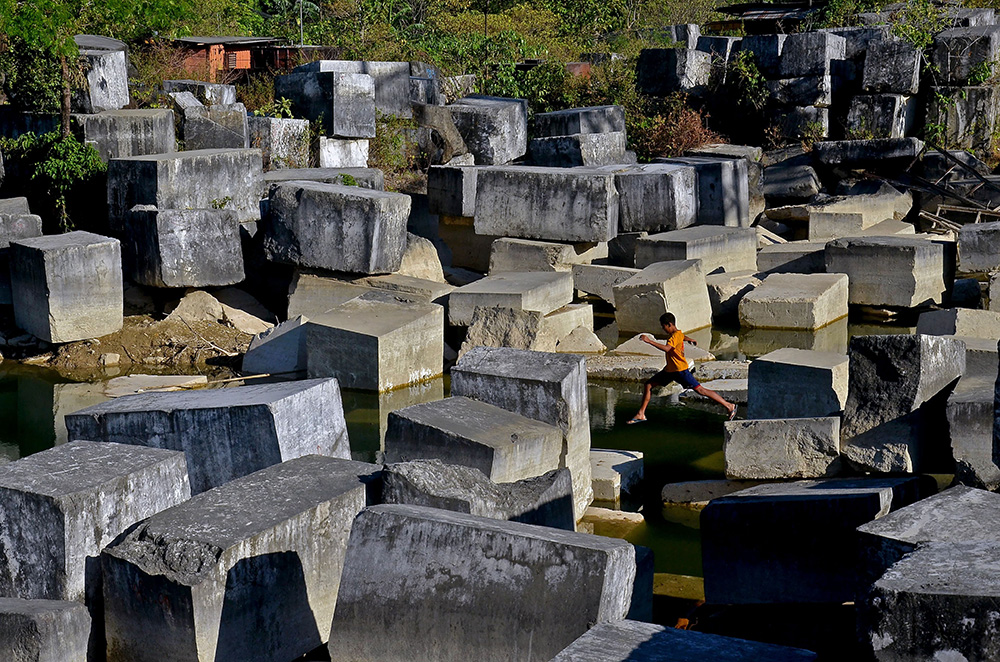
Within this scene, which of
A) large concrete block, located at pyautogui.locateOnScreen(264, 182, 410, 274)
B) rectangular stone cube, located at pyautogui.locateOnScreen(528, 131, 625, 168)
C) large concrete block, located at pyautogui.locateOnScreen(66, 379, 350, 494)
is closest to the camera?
large concrete block, located at pyautogui.locateOnScreen(66, 379, 350, 494)

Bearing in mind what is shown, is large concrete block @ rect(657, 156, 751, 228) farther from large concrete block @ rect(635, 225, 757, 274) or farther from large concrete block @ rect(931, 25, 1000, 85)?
large concrete block @ rect(931, 25, 1000, 85)

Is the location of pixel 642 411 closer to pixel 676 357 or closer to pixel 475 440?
pixel 676 357

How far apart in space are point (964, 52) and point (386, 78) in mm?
8202

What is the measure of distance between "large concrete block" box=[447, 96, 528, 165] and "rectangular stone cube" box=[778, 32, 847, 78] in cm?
427

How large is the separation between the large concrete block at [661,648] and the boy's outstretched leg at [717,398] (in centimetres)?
507

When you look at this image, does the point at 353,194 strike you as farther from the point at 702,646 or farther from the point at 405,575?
the point at 702,646

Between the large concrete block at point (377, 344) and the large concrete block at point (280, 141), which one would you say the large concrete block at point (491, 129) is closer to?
the large concrete block at point (280, 141)

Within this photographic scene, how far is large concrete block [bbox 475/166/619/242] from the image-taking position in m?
11.9

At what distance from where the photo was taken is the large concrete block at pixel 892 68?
1625cm

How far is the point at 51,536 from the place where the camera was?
4531 millimetres

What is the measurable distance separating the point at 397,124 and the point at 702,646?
1303cm

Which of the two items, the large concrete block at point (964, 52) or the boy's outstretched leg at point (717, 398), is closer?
the boy's outstretched leg at point (717, 398)

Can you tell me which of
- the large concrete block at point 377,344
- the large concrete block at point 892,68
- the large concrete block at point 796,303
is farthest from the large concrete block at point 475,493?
the large concrete block at point 892,68

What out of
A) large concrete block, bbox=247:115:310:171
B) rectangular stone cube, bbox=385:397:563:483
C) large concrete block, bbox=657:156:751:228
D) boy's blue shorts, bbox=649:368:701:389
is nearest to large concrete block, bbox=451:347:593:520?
rectangular stone cube, bbox=385:397:563:483
